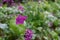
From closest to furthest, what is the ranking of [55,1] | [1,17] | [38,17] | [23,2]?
[1,17] → [38,17] → [23,2] → [55,1]

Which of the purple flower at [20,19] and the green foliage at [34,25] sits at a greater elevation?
the purple flower at [20,19]

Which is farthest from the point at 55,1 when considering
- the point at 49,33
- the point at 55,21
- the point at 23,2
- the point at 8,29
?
the point at 8,29

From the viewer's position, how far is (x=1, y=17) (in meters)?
3.22

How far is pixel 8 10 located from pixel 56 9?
1.70 metres

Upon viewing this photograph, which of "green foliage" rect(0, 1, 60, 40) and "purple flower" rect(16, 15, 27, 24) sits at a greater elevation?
"purple flower" rect(16, 15, 27, 24)

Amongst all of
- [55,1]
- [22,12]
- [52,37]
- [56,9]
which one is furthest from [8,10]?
[55,1]

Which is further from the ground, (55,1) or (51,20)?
(51,20)

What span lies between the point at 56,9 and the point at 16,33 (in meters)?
2.32

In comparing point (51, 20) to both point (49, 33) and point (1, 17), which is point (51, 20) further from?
point (1, 17)

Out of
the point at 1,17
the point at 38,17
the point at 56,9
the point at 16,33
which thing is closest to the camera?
the point at 16,33

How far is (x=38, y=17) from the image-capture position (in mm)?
3717

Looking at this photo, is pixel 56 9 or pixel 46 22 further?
pixel 56 9

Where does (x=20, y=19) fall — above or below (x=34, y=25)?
above

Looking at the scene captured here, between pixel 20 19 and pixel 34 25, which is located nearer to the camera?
pixel 20 19
